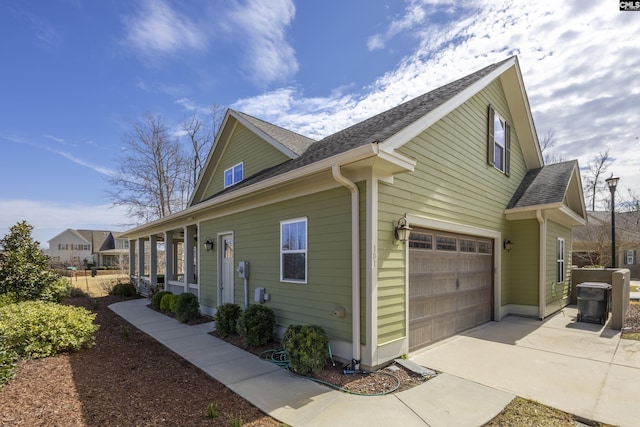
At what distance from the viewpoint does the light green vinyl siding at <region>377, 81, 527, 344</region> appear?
5.10m

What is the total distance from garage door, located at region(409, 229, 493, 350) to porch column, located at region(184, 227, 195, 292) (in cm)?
812

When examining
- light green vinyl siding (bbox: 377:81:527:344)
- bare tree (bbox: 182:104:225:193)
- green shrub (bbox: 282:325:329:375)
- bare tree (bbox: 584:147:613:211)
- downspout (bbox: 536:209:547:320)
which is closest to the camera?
green shrub (bbox: 282:325:329:375)

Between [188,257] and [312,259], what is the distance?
22.6ft

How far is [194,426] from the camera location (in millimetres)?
3412

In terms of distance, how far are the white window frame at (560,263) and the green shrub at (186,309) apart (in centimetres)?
1105

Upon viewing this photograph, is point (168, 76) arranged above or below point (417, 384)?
above

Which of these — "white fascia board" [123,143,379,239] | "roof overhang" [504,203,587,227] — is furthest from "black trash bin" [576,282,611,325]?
"white fascia board" [123,143,379,239]

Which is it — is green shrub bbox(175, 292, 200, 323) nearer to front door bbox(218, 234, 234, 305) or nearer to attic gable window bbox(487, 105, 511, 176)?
front door bbox(218, 234, 234, 305)

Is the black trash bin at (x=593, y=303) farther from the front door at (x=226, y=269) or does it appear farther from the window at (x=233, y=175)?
the window at (x=233, y=175)

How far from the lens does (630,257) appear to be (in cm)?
2394

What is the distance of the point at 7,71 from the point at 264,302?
391 inches

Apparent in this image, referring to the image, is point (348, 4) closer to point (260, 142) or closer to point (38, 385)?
point (260, 142)

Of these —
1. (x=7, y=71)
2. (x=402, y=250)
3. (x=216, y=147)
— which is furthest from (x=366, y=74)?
(x=7, y=71)

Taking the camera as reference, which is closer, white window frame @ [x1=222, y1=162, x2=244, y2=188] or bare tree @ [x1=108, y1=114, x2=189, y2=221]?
white window frame @ [x1=222, y1=162, x2=244, y2=188]
